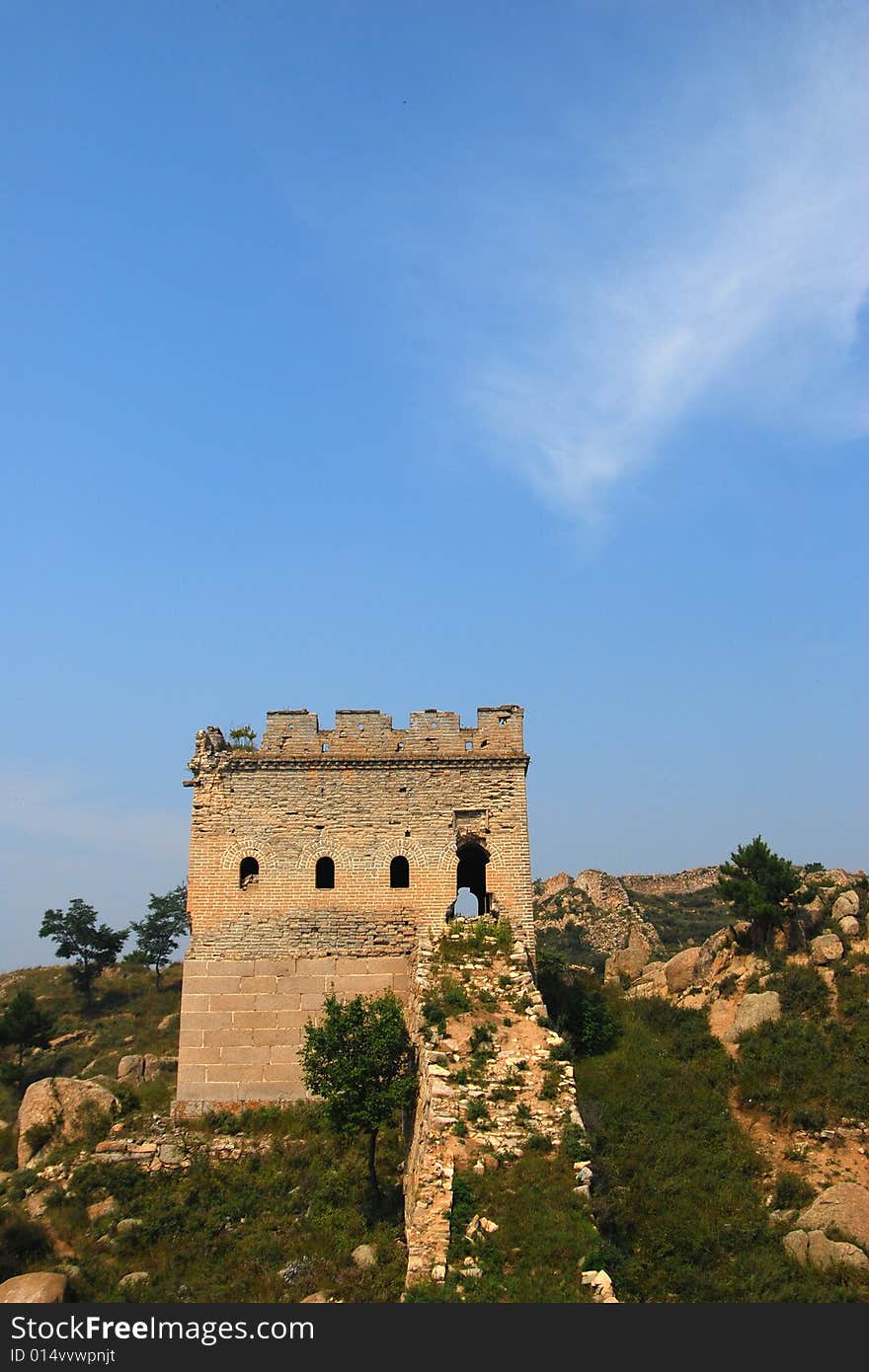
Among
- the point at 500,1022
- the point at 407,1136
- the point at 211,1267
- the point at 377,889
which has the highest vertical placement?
the point at 377,889

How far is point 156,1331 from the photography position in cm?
1112

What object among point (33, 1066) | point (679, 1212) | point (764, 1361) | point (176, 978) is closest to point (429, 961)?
point (679, 1212)

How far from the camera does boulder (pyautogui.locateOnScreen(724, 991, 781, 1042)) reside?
1930cm

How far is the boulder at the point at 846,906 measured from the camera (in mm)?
21844

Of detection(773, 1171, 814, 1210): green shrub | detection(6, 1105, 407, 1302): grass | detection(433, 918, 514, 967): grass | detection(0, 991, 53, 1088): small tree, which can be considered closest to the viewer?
detection(6, 1105, 407, 1302): grass

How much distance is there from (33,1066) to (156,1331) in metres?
20.8

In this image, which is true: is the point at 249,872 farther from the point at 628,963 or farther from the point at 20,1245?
the point at 628,963

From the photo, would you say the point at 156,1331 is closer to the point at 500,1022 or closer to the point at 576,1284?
the point at 576,1284

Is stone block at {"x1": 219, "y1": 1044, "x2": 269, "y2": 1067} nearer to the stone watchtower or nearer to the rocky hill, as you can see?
the stone watchtower

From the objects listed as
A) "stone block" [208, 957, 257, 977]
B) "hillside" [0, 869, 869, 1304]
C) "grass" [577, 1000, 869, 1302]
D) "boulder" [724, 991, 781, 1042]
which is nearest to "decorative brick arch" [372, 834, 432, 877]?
"hillside" [0, 869, 869, 1304]

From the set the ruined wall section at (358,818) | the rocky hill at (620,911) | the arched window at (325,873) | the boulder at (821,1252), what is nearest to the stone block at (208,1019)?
the ruined wall section at (358,818)

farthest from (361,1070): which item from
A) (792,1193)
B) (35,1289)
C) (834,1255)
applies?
(834,1255)

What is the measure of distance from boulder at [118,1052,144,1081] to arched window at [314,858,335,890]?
24.6 ft

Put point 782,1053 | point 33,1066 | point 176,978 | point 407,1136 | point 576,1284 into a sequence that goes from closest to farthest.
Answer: point 576,1284, point 407,1136, point 782,1053, point 33,1066, point 176,978
